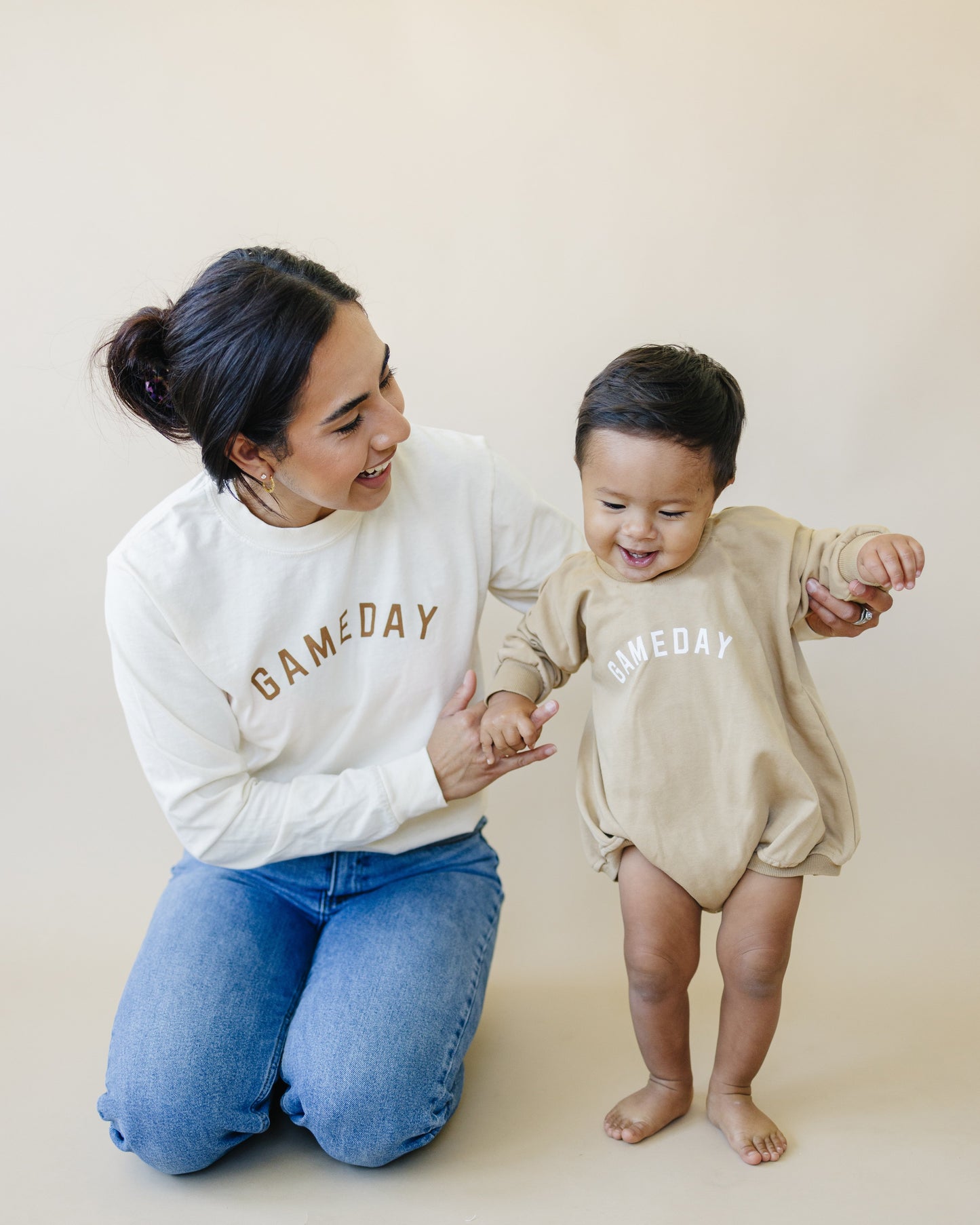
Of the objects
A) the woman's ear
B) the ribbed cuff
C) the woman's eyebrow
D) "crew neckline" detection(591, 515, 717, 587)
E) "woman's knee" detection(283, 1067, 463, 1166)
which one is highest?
the woman's eyebrow

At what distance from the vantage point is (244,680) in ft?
5.56

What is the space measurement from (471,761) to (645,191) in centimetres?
117

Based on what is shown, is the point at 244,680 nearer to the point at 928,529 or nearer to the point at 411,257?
the point at 411,257

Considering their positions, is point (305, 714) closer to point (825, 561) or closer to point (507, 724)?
point (507, 724)

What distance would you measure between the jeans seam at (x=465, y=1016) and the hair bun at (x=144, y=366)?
33.7 inches

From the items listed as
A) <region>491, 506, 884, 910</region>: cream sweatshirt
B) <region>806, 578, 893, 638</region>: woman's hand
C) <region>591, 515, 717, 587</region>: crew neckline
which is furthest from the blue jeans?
<region>806, 578, 893, 638</region>: woman's hand

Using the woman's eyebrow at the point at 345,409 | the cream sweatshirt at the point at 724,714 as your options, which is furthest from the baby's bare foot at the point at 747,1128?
the woman's eyebrow at the point at 345,409

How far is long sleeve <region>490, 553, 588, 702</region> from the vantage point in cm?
161

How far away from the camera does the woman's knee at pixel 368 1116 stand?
1549 mm

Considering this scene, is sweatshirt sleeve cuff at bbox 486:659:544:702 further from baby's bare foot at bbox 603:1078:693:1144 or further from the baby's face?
baby's bare foot at bbox 603:1078:693:1144

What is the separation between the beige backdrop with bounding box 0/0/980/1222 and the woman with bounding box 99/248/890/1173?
1.50 feet

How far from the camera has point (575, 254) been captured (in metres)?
2.24

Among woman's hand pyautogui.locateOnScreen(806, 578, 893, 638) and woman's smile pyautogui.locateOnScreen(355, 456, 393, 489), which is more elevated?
woman's smile pyautogui.locateOnScreen(355, 456, 393, 489)

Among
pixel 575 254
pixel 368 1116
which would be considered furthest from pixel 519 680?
pixel 575 254
